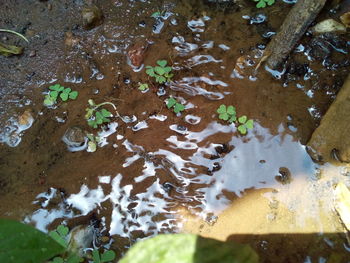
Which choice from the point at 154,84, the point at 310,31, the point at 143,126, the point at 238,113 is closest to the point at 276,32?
the point at 310,31

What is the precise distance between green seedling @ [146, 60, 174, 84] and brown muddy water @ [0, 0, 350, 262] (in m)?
0.06

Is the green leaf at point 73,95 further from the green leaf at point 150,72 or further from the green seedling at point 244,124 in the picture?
the green seedling at point 244,124

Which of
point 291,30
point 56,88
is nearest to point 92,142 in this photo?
point 56,88

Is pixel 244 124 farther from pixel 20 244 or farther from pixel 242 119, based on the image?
pixel 20 244

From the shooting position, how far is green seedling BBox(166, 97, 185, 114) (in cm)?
270

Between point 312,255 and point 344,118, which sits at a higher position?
point 344,118

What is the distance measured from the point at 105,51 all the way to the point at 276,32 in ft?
4.75

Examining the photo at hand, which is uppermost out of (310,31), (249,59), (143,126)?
(310,31)

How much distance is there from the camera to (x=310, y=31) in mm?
2947

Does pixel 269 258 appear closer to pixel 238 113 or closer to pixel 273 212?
pixel 273 212

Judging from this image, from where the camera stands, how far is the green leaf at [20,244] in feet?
5.21

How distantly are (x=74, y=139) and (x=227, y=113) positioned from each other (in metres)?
1.15

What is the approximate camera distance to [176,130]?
2660mm

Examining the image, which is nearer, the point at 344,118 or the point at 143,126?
the point at 344,118
